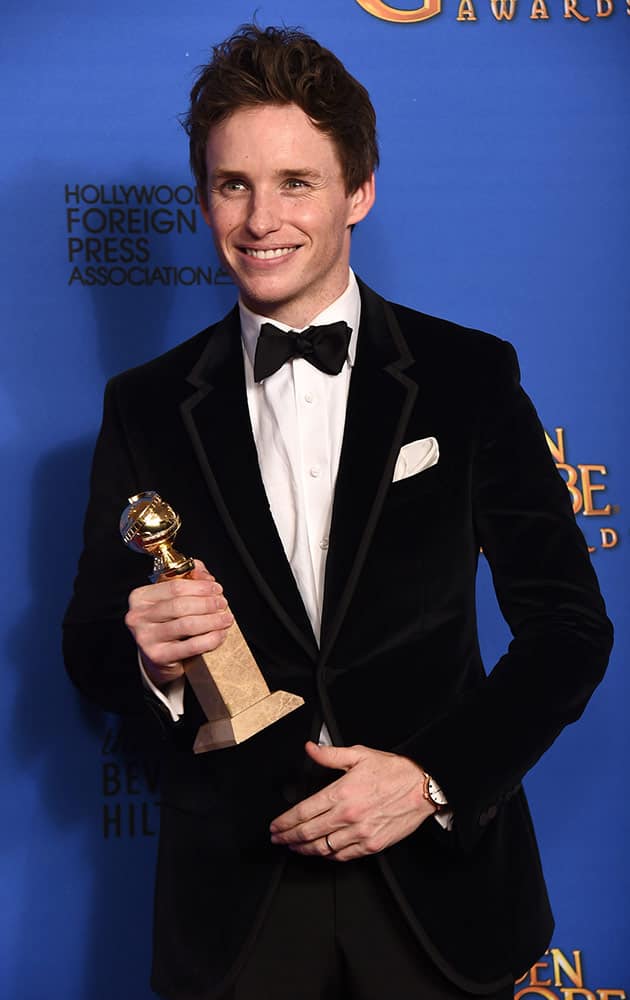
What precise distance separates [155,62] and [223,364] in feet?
2.85

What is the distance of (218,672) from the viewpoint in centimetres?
143

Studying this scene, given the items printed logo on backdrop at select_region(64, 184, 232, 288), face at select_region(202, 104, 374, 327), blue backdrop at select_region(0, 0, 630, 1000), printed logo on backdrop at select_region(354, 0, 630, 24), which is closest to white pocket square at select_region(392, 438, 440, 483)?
face at select_region(202, 104, 374, 327)

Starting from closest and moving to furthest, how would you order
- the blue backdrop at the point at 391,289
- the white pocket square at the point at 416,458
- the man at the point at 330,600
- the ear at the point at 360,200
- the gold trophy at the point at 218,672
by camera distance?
1. the gold trophy at the point at 218,672
2. the man at the point at 330,600
3. the white pocket square at the point at 416,458
4. the ear at the point at 360,200
5. the blue backdrop at the point at 391,289

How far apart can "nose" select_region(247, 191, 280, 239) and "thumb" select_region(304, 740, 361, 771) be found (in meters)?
0.71

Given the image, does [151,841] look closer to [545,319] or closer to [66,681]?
[66,681]

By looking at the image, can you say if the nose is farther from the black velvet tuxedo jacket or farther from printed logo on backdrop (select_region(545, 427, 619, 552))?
printed logo on backdrop (select_region(545, 427, 619, 552))

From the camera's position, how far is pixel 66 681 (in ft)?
7.68

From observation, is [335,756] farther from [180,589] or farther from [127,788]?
[127,788]

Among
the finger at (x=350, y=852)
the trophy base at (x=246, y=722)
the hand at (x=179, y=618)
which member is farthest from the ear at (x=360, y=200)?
the finger at (x=350, y=852)

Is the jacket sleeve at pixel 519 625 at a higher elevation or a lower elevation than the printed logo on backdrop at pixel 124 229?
lower

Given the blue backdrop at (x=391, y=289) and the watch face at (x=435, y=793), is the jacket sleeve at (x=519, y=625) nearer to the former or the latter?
the watch face at (x=435, y=793)

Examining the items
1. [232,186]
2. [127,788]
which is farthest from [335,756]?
[127,788]

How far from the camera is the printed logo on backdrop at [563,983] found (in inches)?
92.1

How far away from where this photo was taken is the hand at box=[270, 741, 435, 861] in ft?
4.77
